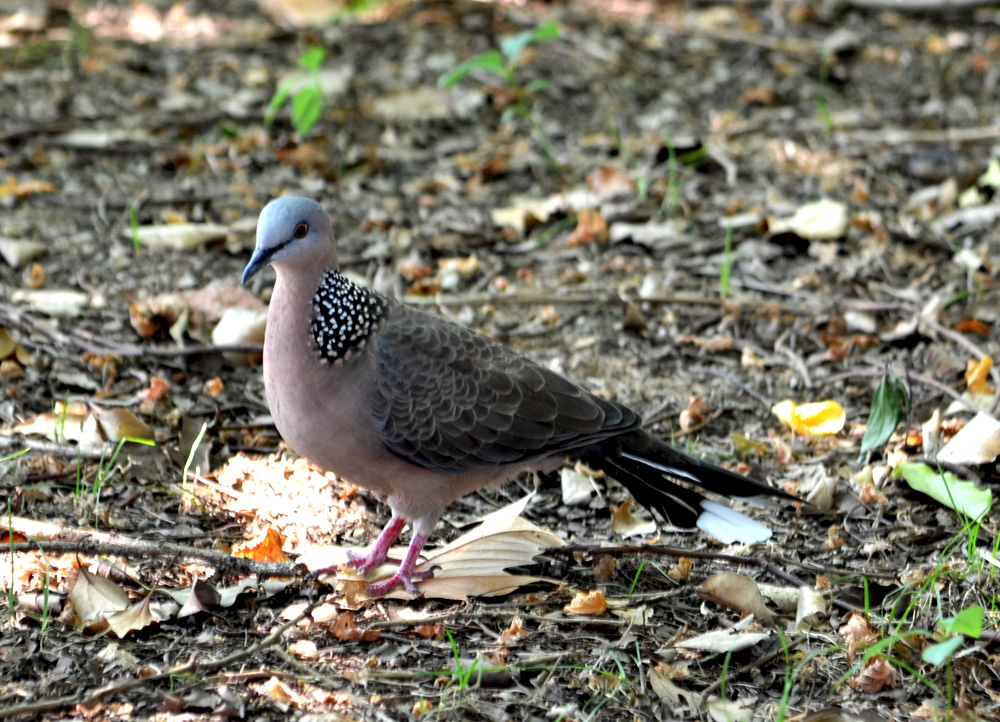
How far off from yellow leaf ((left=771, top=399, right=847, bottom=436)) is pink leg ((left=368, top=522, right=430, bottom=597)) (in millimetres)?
1525

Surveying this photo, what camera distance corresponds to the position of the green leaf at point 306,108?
5.63 metres

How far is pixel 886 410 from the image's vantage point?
3729 mm

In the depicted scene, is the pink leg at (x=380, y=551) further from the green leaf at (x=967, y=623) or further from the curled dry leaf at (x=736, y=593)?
the green leaf at (x=967, y=623)

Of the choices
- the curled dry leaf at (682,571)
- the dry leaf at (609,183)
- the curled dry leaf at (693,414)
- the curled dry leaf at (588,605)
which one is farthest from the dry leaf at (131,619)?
the dry leaf at (609,183)

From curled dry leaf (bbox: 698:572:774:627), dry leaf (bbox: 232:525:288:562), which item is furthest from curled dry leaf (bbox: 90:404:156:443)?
curled dry leaf (bbox: 698:572:774:627)

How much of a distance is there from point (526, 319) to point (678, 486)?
153 cm

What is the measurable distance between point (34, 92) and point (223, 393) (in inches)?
125

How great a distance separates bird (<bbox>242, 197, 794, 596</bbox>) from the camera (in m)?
3.16

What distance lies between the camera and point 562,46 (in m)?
7.30

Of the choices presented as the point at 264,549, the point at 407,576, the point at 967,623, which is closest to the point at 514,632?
the point at 407,576

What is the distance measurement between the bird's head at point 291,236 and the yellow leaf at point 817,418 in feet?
5.92

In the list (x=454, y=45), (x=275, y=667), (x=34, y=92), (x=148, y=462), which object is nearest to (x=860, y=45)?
(x=454, y=45)

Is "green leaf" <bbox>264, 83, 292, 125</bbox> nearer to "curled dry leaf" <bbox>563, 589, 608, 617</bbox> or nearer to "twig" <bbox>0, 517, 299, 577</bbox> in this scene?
"twig" <bbox>0, 517, 299, 577</bbox>

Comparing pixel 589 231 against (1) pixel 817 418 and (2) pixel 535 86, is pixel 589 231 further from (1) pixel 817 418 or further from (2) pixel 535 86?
(1) pixel 817 418
